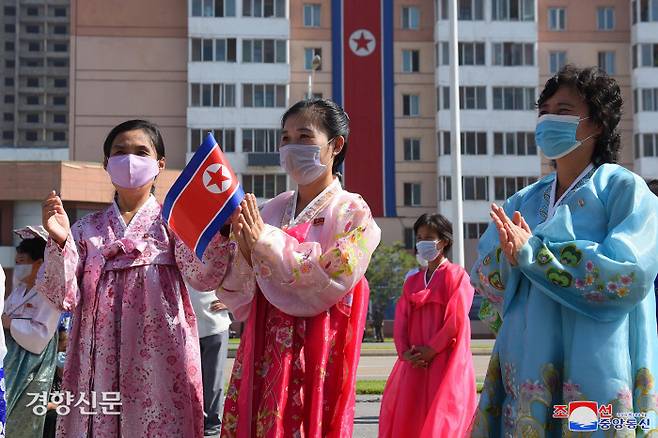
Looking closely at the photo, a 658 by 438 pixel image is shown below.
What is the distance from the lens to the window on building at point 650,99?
43125 mm

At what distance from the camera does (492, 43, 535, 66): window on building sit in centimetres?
4281

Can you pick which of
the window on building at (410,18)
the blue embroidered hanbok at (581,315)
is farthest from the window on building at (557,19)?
the blue embroidered hanbok at (581,315)

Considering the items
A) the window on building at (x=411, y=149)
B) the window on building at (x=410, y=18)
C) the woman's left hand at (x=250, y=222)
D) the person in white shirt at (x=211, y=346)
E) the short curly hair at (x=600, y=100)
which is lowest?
the person in white shirt at (x=211, y=346)

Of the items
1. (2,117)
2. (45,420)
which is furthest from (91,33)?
Result: (2,117)

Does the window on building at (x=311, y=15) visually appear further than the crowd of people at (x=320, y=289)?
Yes

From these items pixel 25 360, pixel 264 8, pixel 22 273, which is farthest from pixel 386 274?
pixel 25 360

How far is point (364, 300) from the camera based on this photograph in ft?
14.0

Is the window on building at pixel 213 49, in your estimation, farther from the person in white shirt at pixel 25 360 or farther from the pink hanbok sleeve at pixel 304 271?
the pink hanbok sleeve at pixel 304 271

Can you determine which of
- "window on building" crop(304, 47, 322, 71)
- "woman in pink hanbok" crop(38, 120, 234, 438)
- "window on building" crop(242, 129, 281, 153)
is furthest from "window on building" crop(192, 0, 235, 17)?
"woman in pink hanbok" crop(38, 120, 234, 438)

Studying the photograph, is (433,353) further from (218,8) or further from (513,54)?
(513,54)

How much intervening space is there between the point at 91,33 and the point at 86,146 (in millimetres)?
4976

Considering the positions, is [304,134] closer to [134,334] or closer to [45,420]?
[134,334]

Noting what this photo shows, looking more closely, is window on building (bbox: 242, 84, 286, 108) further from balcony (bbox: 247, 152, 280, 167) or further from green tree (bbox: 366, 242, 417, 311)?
green tree (bbox: 366, 242, 417, 311)

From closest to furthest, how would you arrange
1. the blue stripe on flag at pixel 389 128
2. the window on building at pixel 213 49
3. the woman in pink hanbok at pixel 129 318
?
the woman in pink hanbok at pixel 129 318 < the blue stripe on flag at pixel 389 128 < the window on building at pixel 213 49
